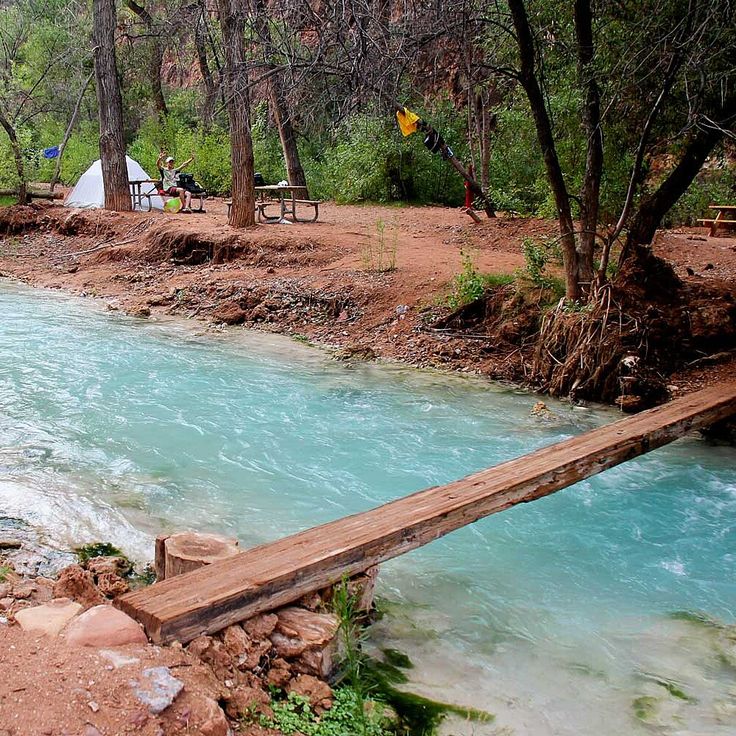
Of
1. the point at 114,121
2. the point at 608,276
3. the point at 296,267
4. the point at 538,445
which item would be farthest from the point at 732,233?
the point at 114,121

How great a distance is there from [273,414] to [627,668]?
14.4ft

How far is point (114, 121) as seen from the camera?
60.4ft

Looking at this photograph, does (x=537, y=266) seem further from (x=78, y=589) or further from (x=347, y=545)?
(x=78, y=589)

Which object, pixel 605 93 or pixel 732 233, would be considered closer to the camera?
pixel 605 93

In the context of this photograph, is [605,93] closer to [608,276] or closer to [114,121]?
[608,276]

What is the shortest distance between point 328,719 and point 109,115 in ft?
57.3

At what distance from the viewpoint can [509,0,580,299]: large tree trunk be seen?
26.6 ft

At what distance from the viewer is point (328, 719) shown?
10.4 feet

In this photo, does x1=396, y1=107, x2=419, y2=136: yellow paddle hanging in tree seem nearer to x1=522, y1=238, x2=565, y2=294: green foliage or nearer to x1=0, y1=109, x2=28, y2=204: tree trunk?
x1=522, y1=238, x2=565, y2=294: green foliage

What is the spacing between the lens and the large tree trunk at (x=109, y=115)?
59.8ft

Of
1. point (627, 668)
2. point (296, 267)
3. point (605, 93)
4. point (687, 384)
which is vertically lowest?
point (627, 668)

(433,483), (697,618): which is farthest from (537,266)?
(697,618)

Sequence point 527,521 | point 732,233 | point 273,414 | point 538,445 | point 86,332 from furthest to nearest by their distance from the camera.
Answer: point 732,233, point 86,332, point 273,414, point 538,445, point 527,521

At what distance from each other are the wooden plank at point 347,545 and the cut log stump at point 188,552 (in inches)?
7.5
